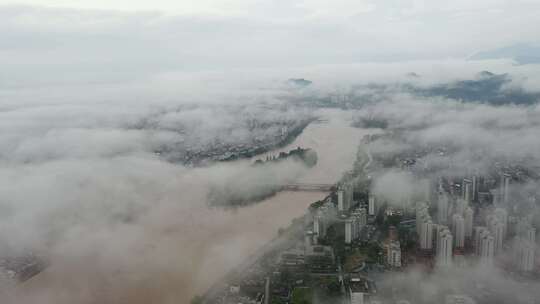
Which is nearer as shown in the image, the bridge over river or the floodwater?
the floodwater

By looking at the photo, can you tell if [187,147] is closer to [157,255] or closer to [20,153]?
[20,153]

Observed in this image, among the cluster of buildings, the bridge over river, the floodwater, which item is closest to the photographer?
the floodwater

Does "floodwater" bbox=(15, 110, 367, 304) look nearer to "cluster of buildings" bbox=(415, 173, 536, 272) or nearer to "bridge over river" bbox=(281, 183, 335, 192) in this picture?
"bridge over river" bbox=(281, 183, 335, 192)

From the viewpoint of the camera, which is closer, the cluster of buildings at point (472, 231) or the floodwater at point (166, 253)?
the floodwater at point (166, 253)

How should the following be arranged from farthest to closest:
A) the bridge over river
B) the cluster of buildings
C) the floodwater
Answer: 1. the bridge over river
2. the cluster of buildings
3. the floodwater

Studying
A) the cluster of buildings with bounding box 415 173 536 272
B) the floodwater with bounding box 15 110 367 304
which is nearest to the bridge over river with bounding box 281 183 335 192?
the floodwater with bounding box 15 110 367 304

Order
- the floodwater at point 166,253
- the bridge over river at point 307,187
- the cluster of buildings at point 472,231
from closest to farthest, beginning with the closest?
the floodwater at point 166,253 → the cluster of buildings at point 472,231 → the bridge over river at point 307,187

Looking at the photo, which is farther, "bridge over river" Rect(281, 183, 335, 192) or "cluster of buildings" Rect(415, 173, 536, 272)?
"bridge over river" Rect(281, 183, 335, 192)

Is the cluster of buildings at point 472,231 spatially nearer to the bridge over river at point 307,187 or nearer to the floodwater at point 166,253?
the floodwater at point 166,253

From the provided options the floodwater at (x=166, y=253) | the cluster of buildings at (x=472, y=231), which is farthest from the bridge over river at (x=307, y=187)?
the cluster of buildings at (x=472, y=231)

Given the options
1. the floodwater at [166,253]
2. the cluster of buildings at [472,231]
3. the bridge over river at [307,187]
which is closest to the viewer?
the floodwater at [166,253]

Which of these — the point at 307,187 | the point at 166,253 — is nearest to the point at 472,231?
the point at 307,187
